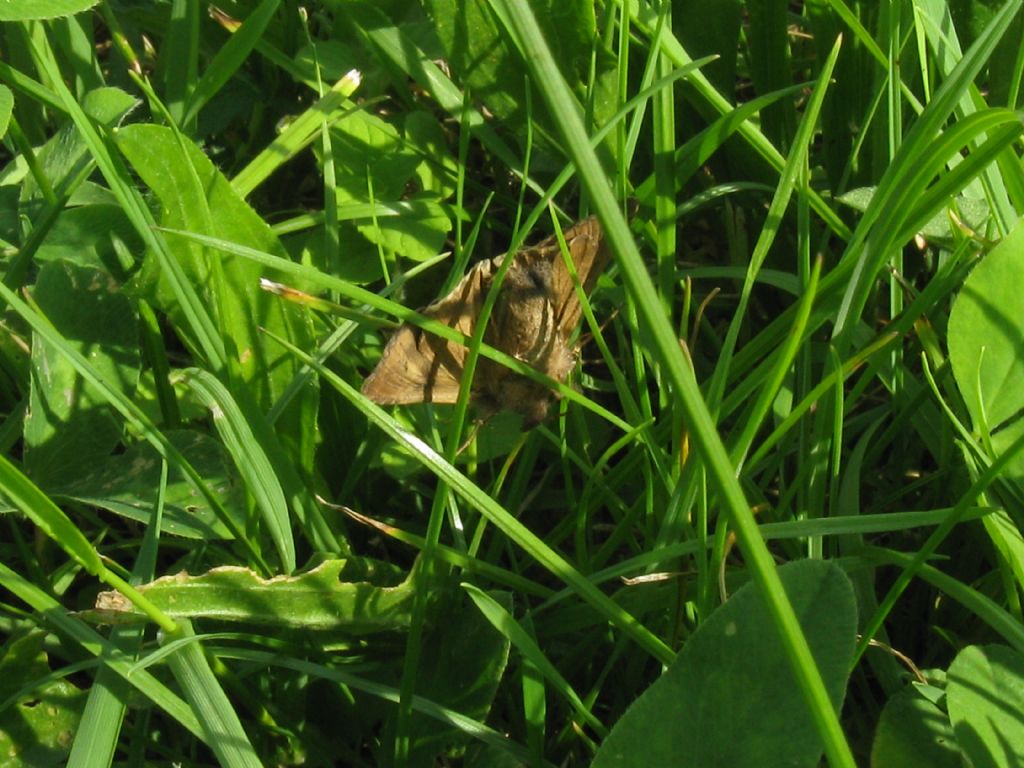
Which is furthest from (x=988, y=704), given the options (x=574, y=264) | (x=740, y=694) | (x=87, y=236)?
(x=87, y=236)

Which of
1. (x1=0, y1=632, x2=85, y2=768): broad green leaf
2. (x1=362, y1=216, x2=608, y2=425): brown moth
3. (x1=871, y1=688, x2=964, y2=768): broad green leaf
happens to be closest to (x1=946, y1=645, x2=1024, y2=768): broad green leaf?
(x1=871, y1=688, x2=964, y2=768): broad green leaf

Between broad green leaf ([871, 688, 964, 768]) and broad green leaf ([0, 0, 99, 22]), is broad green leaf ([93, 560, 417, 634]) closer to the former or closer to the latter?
broad green leaf ([871, 688, 964, 768])

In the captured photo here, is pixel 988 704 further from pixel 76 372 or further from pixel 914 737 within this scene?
pixel 76 372

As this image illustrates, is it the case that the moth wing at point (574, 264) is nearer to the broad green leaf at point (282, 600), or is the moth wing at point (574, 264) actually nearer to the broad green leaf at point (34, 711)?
the broad green leaf at point (282, 600)

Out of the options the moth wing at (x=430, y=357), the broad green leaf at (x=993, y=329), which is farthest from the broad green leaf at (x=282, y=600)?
the broad green leaf at (x=993, y=329)

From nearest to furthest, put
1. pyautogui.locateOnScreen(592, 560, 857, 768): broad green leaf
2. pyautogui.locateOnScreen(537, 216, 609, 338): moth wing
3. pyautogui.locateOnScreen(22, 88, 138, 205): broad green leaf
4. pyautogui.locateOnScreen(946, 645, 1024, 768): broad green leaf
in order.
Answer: pyautogui.locateOnScreen(592, 560, 857, 768): broad green leaf
pyautogui.locateOnScreen(946, 645, 1024, 768): broad green leaf
pyautogui.locateOnScreen(537, 216, 609, 338): moth wing
pyautogui.locateOnScreen(22, 88, 138, 205): broad green leaf

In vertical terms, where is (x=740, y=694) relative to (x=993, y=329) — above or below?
below
